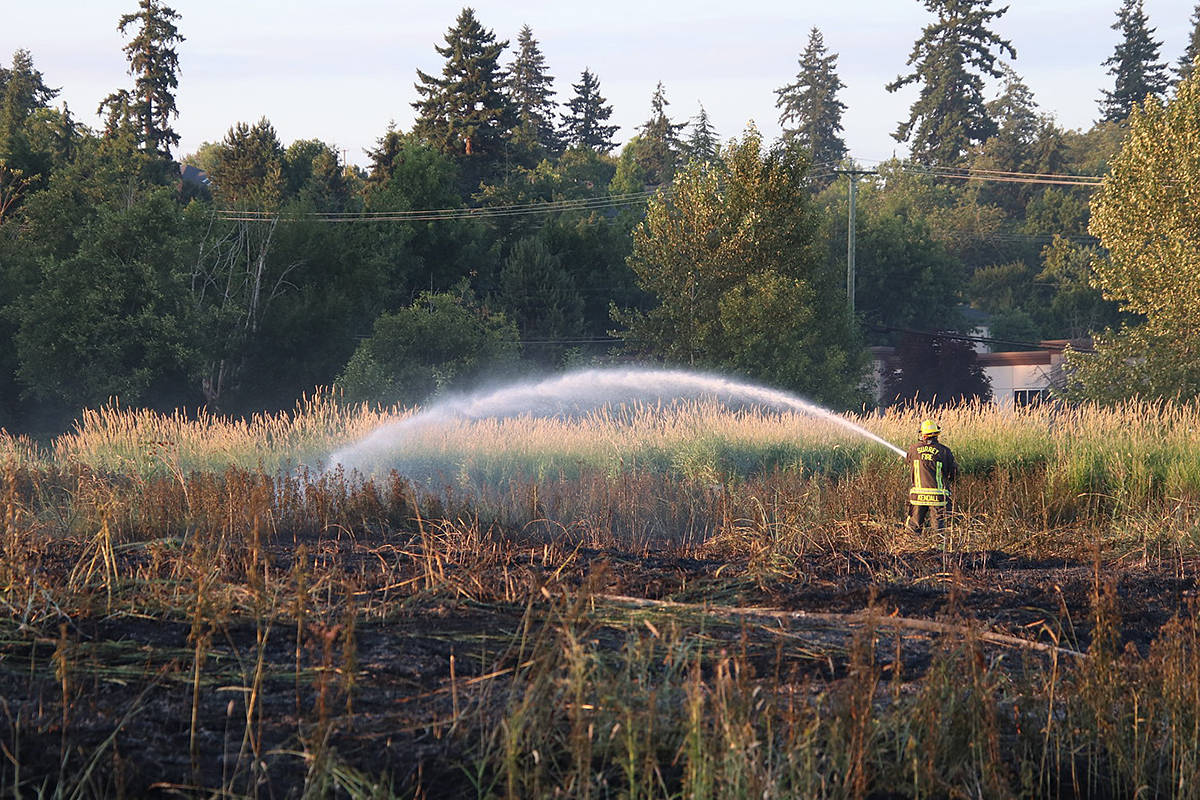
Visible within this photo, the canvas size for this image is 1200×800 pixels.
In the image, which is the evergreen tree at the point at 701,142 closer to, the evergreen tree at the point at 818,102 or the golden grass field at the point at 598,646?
the evergreen tree at the point at 818,102

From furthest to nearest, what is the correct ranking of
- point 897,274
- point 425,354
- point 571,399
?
1. point 897,274
2. point 425,354
3. point 571,399

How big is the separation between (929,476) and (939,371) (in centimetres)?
3745

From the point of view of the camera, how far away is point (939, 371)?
47844mm

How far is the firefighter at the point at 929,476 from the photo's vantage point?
1170 cm

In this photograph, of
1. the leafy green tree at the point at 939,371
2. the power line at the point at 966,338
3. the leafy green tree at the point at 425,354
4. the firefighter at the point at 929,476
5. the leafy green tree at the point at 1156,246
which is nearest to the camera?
the firefighter at the point at 929,476

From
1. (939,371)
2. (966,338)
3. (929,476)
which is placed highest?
(929,476)

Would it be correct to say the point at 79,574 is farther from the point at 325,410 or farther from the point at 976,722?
the point at 325,410

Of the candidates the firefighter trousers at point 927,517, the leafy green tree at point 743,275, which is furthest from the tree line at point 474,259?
the firefighter trousers at point 927,517

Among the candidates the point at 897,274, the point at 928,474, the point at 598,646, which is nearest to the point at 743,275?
the point at 928,474

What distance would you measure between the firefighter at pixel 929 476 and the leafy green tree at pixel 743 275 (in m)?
20.0

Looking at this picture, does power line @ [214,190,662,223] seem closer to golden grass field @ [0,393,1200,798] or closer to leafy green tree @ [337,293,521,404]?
leafy green tree @ [337,293,521,404]

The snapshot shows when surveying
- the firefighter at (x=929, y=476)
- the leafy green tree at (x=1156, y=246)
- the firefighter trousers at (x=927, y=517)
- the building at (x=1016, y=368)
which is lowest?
the building at (x=1016, y=368)

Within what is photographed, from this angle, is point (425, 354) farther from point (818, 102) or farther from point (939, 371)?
point (818, 102)

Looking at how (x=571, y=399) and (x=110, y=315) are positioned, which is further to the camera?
(x=110, y=315)
